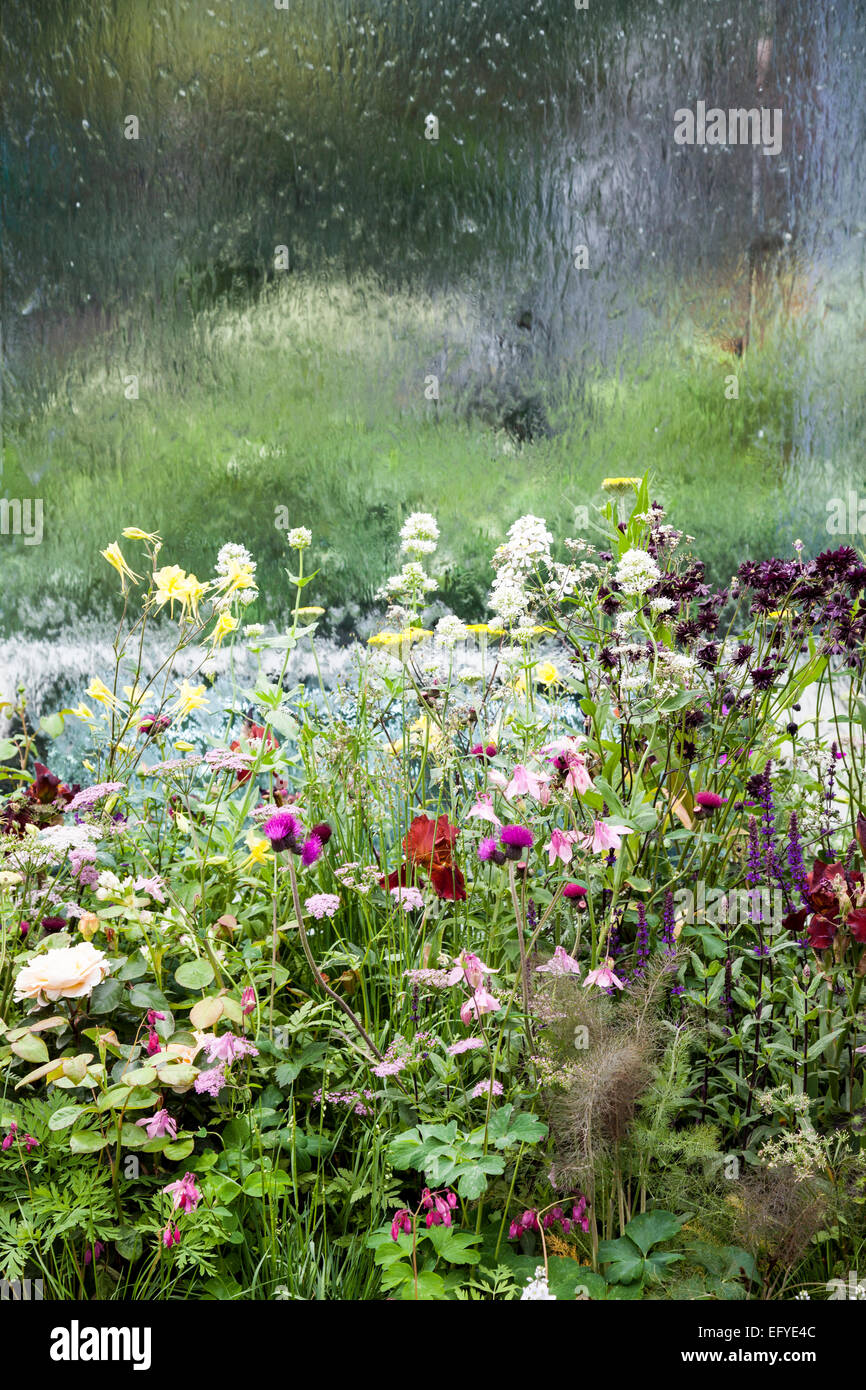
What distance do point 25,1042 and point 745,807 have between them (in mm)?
874

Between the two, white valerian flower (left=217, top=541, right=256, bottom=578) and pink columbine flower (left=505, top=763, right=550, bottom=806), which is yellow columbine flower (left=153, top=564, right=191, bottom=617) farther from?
pink columbine flower (left=505, top=763, right=550, bottom=806)

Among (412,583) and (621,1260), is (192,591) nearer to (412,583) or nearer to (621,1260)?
(412,583)

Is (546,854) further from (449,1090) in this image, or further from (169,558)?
(169,558)

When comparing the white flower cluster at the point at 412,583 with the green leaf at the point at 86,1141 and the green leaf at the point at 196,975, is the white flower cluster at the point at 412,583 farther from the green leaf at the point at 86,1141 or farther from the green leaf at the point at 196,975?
the green leaf at the point at 86,1141

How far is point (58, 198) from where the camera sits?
9.02 feet

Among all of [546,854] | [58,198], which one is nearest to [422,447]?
[58,198]

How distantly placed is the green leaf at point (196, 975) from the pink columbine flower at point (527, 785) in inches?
15.5

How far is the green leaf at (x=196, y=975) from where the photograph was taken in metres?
1.00

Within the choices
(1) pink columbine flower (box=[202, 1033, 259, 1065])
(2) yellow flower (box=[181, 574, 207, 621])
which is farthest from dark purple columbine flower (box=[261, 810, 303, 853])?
(2) yellow flower (box=[181, 574, 207, 621])

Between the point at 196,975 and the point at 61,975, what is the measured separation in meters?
0.15

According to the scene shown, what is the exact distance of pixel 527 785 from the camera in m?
0.89

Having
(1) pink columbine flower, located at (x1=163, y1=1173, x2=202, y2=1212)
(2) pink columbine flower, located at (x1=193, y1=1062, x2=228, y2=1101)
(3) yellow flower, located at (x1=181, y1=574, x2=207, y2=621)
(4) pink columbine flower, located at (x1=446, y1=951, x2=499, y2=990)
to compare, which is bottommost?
(1) pink columbine flower, located at (x1=163, y1=1173, x2=202, y2=1212)

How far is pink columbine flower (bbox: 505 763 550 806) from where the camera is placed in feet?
2.93

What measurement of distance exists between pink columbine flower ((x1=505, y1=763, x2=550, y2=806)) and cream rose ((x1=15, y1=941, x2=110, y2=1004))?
0.46m
